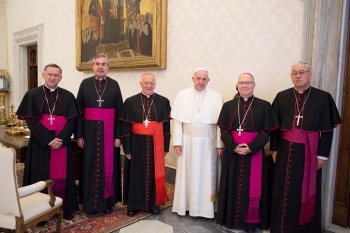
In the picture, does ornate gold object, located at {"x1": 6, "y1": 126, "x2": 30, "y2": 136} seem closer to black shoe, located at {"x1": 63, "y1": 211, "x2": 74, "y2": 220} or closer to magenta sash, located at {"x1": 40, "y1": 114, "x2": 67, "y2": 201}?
magenta sash, located at {"x1": 40, "y1": 114, "x2": 67, "y2": 201}

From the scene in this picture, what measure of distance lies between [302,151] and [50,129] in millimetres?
2689

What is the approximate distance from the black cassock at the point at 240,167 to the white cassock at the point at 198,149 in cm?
20

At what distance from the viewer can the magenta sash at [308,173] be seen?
2965 mm

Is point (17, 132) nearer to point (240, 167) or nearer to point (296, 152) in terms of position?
point (240, 167)

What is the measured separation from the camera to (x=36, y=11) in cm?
824

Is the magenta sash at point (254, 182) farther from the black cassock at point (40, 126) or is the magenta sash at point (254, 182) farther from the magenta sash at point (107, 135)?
the black cassock at point (40, 126)

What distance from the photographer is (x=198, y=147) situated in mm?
3516

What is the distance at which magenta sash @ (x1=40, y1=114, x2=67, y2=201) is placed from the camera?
135 inches

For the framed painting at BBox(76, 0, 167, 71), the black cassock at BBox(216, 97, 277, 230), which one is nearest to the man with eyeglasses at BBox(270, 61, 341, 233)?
the black cassock at BBox(216, 97, 277, 230)

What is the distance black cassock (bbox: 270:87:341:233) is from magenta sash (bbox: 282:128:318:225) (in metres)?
0.04

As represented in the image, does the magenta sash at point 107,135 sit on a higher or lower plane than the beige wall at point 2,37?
lower

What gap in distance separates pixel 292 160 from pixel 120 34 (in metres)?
4.10

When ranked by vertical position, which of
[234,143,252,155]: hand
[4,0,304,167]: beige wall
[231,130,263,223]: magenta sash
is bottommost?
[231,130,263,223]: magenta sash

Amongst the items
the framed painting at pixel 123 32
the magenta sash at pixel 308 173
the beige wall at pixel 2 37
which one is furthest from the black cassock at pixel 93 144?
→ the beige wall at pixel 2 37
